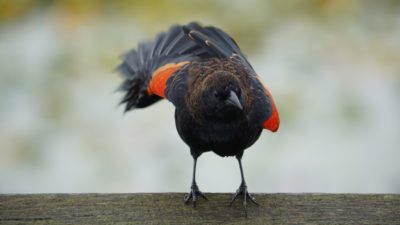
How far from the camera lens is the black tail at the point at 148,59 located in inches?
184

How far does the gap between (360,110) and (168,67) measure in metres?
1.06

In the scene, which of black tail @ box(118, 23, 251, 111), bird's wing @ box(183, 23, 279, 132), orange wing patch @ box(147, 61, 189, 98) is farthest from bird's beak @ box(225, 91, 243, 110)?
orange wing patch @ box(147, 61, 189, 98)

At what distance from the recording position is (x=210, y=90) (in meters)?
4.20

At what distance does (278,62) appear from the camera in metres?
5.02

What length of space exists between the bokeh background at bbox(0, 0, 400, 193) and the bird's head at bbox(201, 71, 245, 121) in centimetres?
40

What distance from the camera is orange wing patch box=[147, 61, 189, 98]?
4535 mm

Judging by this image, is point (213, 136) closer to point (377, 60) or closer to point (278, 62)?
point (278, 62)

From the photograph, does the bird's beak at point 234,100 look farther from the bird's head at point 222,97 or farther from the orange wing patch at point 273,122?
the orange wing patch at point 273,122

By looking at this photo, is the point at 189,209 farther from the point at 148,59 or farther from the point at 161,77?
the point at 148,59

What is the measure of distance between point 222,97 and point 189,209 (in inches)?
27.9

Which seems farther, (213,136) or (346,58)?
(346,58)

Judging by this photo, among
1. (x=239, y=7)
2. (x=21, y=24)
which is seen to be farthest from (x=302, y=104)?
(x=21, y=24)

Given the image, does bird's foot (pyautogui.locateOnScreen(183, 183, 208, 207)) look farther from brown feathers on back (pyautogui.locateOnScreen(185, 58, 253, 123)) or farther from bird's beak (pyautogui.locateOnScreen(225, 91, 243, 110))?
brown feathers on back (pyautogui.locateOnScreen(185, 58, 253, 123))

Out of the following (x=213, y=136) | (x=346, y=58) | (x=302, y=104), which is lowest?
(x=213, y=136)
